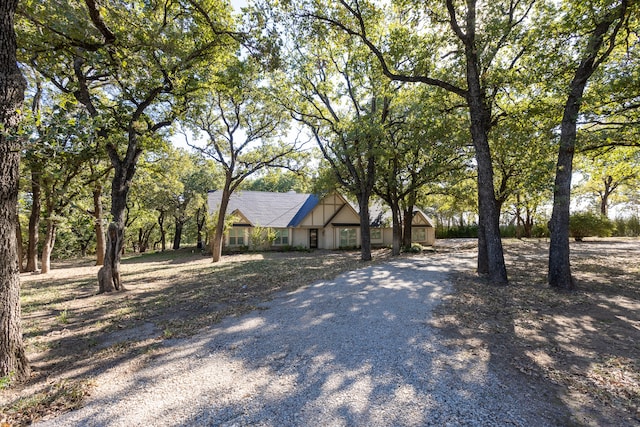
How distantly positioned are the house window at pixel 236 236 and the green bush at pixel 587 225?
2988cm

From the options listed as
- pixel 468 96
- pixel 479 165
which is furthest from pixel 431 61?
pixel 479 165

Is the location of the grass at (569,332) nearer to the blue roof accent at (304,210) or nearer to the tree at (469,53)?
the tree at (469,53)

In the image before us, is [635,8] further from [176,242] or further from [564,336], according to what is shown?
[176,242]

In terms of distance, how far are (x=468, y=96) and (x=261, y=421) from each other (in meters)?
10.6

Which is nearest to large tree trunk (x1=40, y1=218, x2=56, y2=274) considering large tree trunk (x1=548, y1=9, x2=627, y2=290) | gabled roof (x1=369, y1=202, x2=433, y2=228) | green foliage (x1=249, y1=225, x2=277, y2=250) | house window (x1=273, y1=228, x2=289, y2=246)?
green foliage (x1=249, y1=225, x2=277, y2=250)

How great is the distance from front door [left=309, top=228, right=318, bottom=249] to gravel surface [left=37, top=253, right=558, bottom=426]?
21.2 m

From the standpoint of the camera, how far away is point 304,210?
28375 mm

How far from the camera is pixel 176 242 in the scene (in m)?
32.2

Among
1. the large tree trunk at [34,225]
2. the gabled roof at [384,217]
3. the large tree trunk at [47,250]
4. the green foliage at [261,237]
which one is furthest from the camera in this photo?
the gabled roof at [384,217]

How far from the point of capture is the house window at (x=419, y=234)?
29.8m

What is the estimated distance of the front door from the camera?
27328 mm

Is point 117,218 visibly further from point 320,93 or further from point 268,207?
point 268,207

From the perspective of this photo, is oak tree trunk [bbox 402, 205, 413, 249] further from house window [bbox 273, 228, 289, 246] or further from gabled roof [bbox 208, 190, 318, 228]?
house window [bbox 273, 228, 289, 246]

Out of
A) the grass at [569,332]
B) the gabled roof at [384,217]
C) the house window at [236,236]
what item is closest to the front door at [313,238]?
the gabled roof at [384,217]
